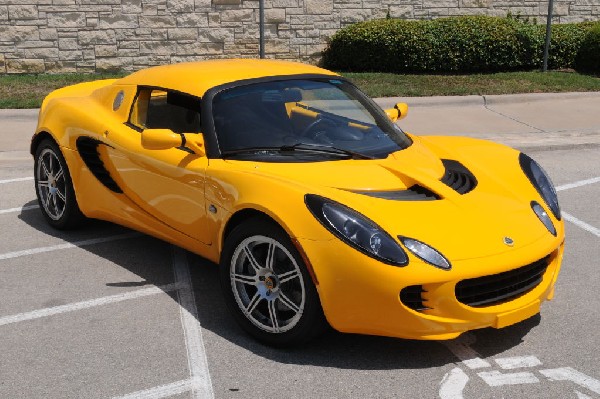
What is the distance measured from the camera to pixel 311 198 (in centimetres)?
436

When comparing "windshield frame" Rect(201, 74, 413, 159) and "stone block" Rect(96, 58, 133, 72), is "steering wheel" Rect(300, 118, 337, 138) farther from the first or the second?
"stone block" Rect(96, 58, 133, 72)

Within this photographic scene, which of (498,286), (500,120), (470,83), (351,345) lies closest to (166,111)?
(351,345)

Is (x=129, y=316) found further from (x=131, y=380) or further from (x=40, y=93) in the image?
(x=40, y=93)

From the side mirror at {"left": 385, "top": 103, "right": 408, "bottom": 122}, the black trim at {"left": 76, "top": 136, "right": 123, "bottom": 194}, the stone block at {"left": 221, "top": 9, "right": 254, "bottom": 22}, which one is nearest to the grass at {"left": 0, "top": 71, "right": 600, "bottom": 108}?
the stone block at {"left": 221, "top": 9, "right": 254, "bottom": 22}

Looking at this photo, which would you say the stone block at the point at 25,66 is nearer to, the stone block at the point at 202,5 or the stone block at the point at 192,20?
the stone block at the point at 192,20

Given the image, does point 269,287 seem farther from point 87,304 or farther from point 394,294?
point 87,304

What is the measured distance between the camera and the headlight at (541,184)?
4.98 metres

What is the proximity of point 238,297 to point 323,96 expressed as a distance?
1.65 m

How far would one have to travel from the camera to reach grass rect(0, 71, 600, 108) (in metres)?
12.8

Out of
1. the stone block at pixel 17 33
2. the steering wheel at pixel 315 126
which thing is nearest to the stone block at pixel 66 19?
the stone block at pixel 17 33

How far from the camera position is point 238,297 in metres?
4.68

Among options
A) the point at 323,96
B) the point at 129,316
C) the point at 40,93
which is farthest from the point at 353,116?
the point at 40,93

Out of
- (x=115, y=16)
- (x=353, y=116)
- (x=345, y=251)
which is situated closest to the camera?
(x=345, y=251)

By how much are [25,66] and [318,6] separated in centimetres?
518
